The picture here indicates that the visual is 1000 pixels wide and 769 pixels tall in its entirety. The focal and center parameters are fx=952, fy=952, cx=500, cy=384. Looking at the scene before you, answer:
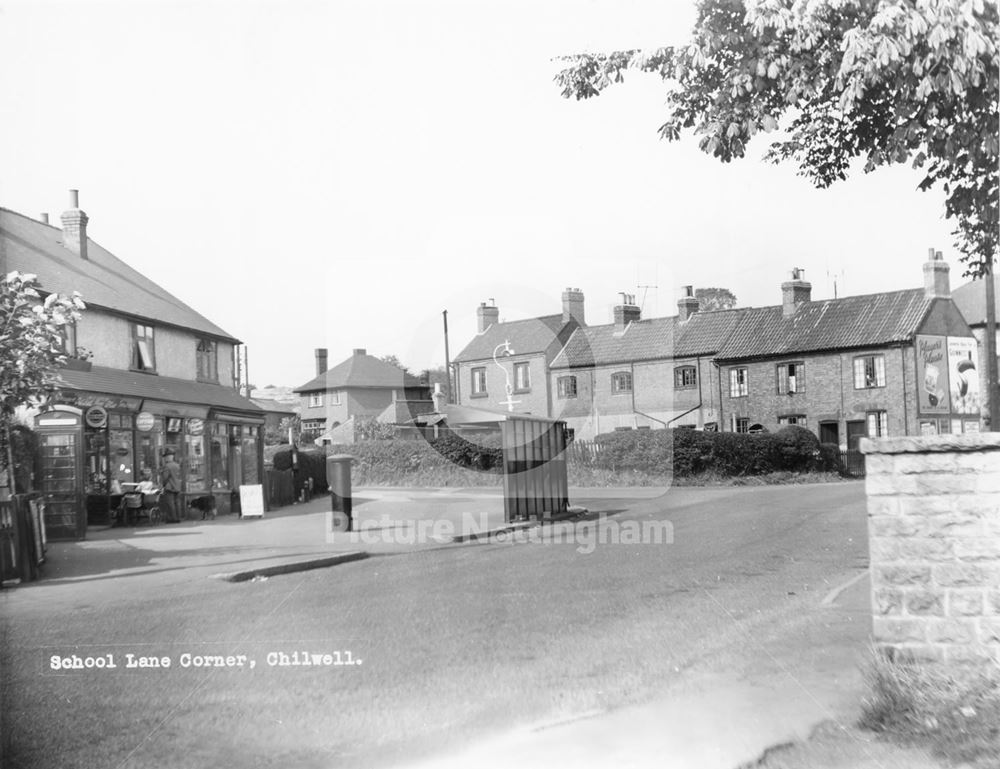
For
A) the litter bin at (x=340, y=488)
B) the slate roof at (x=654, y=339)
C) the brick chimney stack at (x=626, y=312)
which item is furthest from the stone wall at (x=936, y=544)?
the litter bin at (x=340, y=488)

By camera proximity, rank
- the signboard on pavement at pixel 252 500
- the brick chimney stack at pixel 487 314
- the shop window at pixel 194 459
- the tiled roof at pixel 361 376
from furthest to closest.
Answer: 1. the signboard on pavement at pixel 252 500
2. the tiled roof at pixel 361 376
3. the shop window at pixel 194 459
4. the brick chimney stack at pixel 487 314

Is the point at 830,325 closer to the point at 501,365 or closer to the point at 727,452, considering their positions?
the point at 727,452

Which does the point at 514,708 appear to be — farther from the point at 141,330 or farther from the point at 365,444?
the point at 365,444

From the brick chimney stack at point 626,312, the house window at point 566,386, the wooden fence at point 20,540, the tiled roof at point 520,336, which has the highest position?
the brick chimney stack at point 626,312

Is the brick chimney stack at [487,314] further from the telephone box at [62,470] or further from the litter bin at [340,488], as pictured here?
the litter bin at [340,488]

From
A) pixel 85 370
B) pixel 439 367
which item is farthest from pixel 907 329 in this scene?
pixel 85 370

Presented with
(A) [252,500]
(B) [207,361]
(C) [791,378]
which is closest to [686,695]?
(C) [791,378]
